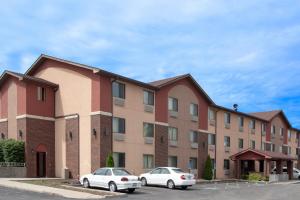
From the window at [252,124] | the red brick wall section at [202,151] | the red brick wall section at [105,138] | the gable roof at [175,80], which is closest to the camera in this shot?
the red brick wall section at [105,138]

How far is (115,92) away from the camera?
1347 inches

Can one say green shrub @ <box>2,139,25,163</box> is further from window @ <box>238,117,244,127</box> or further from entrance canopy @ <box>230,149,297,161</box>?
window @ <box>238,117,244,127</box>

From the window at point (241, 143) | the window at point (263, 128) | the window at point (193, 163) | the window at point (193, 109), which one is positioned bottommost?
the window at point (193, 163)

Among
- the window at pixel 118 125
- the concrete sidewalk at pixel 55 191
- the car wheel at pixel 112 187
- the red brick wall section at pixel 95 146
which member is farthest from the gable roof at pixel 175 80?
the concrete sidewalk at pixel 55 191

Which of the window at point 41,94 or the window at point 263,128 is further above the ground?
the window at point 41,94

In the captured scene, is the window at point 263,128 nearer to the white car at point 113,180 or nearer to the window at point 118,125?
the window at point 118,125

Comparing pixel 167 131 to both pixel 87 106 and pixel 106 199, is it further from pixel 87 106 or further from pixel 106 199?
pixel 106 199

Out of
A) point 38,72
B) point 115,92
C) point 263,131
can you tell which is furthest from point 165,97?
point 263,131

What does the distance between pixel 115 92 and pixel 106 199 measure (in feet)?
44.2

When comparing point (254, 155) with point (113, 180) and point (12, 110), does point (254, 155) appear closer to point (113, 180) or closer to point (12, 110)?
point (12, 110)

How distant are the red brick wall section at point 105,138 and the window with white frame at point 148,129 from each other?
4.54 meters

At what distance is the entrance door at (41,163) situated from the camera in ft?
112

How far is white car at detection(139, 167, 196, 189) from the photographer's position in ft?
97.5

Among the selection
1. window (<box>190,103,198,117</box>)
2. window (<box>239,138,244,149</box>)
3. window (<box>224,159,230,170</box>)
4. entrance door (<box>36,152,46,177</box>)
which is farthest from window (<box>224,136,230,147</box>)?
entrance door (<box>36,152,46,177</box>)
